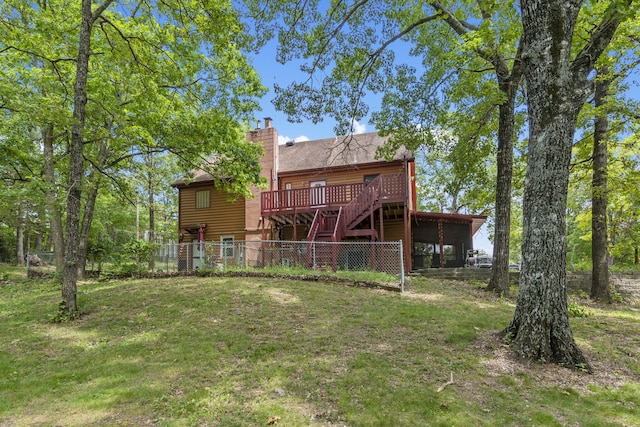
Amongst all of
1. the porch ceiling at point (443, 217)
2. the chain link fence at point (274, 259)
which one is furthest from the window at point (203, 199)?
the porch ceiling at point (443, 217)

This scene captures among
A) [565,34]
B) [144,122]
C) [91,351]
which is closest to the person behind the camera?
[565,34]

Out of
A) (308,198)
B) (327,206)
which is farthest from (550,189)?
(308,198)

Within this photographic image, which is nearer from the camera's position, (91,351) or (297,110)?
(91,351)

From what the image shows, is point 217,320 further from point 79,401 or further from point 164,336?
point 79,401

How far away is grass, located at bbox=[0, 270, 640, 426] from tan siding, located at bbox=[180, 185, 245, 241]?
34.9 ft

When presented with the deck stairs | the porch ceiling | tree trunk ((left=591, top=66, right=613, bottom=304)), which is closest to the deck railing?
the deck stairs

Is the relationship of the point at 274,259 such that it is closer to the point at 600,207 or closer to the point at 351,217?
the point at 351,217

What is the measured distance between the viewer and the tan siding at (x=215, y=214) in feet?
61.8


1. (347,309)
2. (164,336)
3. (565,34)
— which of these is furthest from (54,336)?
(565,34)

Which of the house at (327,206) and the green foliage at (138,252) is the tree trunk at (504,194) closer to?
the house at (327,206)

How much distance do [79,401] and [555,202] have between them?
631 centimetres

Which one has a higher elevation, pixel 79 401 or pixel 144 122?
pixel 144 122

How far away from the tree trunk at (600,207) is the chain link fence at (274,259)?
20.2 ft

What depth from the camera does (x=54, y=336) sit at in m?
6.34
